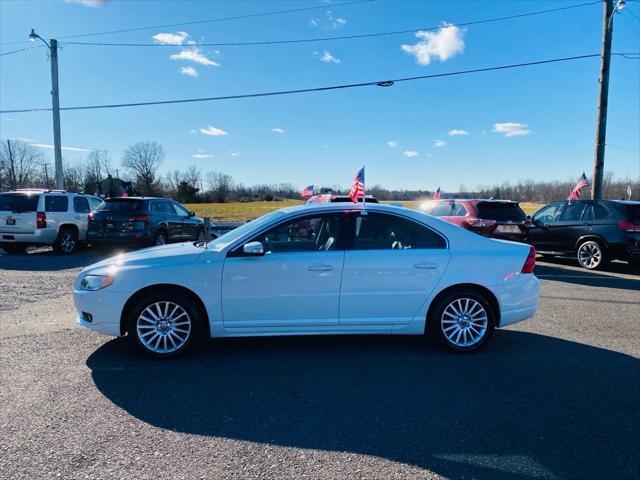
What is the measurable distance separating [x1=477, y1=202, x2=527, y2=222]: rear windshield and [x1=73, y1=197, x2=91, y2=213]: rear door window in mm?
11400

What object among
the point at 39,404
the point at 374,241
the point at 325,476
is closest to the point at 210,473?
the point at 325,476

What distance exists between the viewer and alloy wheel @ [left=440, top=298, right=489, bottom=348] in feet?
14.7

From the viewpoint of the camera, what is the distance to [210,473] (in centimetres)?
249

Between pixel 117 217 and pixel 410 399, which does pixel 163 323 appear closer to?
pixel 410 399

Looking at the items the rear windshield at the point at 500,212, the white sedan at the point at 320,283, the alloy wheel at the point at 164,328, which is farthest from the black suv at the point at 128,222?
the rear windshield at the point at 500,212

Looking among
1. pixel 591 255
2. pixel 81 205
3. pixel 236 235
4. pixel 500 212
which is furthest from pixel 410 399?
pixel 81 205

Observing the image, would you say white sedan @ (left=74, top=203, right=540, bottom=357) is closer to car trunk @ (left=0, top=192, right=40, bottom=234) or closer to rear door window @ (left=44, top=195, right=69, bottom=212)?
car trunk @ (left=0, top=192, right=40, bottom=234)

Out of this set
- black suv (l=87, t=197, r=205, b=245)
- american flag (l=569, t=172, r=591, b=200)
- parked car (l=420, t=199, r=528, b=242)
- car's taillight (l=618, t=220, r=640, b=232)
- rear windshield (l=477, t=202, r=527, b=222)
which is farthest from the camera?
american flag (l=569, t=172, r=591, b=200)

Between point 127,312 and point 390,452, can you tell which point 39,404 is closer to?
point 127,312

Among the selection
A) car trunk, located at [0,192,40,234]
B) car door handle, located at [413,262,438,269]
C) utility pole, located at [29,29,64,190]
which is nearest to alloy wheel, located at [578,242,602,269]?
car door handle, located at [413,262,438,269]

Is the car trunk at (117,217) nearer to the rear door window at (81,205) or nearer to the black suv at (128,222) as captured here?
the black suv at (128,222)

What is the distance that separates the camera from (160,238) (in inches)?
485

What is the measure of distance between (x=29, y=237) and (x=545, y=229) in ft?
46.4

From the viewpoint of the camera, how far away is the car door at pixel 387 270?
4312mm
